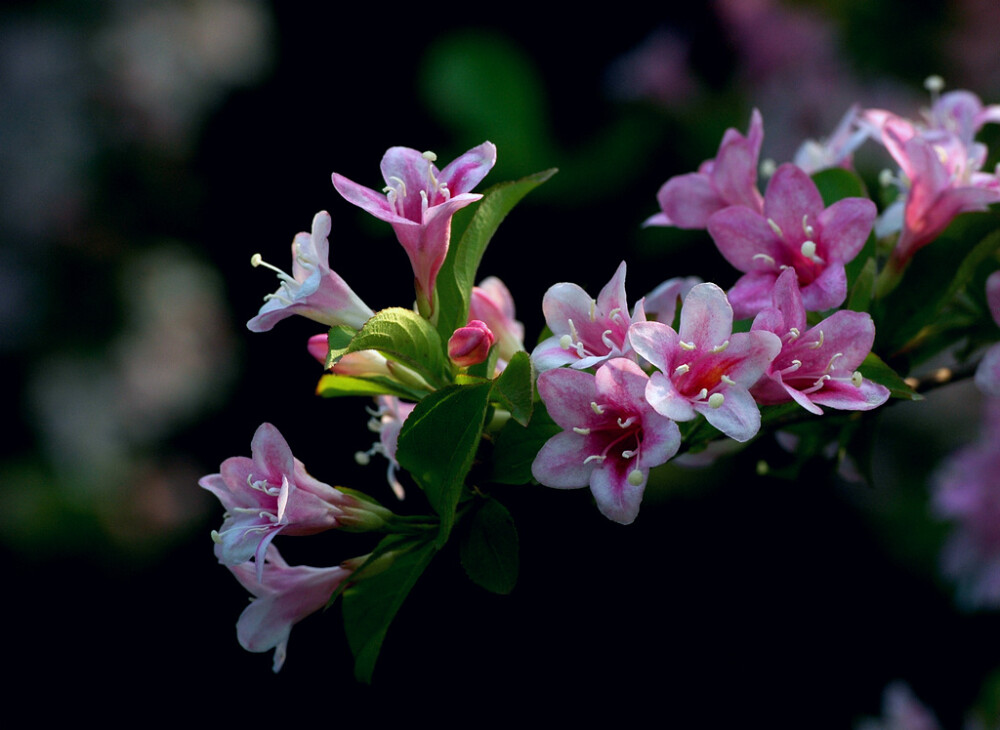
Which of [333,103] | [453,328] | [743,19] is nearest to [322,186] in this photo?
[333,103]

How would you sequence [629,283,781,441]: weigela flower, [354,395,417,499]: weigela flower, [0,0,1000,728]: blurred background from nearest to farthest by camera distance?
[629,283,781,441]: weigela flower → [354,395,417,499]: weigela flower → [0,0,1000,728]: blurred background

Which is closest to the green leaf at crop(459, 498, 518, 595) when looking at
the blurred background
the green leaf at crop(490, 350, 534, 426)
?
the green leaf at crop(490, 350, 534, 426)

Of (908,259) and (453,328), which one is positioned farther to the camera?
(908,259)

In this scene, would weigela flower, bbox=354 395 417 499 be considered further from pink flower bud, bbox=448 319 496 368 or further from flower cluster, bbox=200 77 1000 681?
pink flower bud, bbox=448 319 496 368

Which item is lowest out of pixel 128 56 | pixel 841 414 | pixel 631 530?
pixel 631 530

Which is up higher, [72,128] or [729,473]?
[72,128]

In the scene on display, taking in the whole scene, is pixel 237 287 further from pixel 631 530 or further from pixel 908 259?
pixel 908 259

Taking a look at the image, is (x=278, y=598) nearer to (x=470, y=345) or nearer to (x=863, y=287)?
(x=470, y=345)
